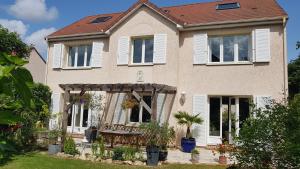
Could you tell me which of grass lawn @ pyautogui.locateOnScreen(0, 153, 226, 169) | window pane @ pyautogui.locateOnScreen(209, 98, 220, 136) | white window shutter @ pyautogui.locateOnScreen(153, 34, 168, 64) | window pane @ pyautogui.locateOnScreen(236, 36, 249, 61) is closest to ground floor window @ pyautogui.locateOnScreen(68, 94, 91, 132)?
white window shutter @ pyautogui.locateOnScreen(153, 34, 168, 64)

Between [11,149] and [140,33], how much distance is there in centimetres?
1718

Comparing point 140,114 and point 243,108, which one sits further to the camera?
point 140,114

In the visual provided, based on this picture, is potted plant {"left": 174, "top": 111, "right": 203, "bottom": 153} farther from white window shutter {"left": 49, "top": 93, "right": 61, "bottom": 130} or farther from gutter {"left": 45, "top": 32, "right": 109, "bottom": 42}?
white window shutter {"left": 49, "top": 93, "right": 61, "bottom": 130}

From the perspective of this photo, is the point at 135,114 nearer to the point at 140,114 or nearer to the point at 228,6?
the point at 140,114

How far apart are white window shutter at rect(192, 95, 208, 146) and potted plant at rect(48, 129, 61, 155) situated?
6956mm

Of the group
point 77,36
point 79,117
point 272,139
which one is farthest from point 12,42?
point 272,139

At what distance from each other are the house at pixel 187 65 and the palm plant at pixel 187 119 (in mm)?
738

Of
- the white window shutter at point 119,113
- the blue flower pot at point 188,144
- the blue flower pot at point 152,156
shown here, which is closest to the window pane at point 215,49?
the blue flower pot at point 188,144

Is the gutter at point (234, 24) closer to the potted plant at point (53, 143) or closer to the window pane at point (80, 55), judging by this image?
the window pane at point (80, 55)

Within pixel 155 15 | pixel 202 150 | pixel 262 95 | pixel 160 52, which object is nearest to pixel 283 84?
pixel 262 95

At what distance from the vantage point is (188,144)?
1466 centimetres

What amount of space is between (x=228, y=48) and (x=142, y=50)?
5.15 metres

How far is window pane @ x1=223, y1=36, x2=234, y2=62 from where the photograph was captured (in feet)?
53.0

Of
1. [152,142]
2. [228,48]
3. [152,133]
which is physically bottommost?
[152,142]
